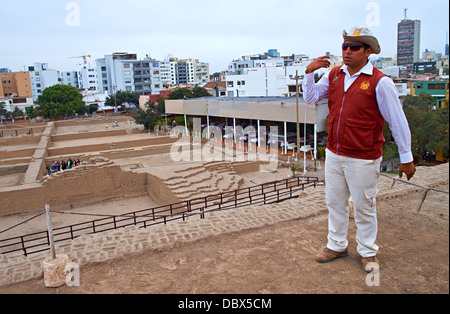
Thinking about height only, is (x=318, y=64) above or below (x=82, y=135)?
above

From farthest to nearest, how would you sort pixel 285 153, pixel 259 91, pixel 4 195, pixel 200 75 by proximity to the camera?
pixel 200 75
pixel 259 91
pixel 285 153
pixel 4 195

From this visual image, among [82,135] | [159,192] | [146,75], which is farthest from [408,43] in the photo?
[159,192]

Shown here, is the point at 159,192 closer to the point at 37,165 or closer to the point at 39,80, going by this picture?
the point at 37,165

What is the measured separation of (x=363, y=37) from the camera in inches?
129

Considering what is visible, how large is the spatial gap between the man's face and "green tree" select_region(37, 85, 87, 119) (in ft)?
168

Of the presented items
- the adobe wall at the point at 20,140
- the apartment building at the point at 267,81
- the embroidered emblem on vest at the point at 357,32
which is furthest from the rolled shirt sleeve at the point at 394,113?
the apartment building at the point at 267,81

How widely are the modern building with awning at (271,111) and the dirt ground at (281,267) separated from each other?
16043 millimetres

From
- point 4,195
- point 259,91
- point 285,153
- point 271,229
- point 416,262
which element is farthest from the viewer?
point 259,91

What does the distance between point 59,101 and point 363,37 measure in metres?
53.1

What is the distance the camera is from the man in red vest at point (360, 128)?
3.24m

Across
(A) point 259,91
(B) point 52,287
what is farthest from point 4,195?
(A) point 259,91
